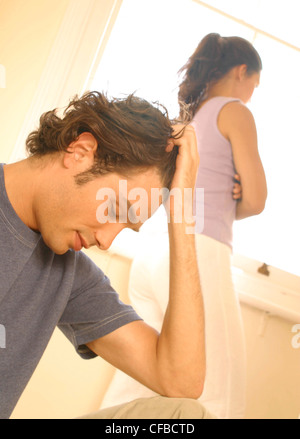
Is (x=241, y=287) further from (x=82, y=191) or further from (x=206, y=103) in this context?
(x=82, y=191)

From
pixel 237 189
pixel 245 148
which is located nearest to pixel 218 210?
pixel 237 189

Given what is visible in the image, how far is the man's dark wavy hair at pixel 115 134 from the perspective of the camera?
102 cm

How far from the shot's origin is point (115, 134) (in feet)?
3.36

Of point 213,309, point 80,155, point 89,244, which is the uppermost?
point 80,155

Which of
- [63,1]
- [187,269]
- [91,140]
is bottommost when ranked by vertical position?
[187,269]

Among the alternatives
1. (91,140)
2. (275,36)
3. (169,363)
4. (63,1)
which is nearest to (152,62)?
(63,1)

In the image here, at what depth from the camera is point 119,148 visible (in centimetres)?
101

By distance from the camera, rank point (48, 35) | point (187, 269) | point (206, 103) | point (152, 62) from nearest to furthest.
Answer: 1. point (187, 269)
2. point (206, 103)
3. point (48, 35)
4. point (152, 62)

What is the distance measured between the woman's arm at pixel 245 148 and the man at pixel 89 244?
0.47 m

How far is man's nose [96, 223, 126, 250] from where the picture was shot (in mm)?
1000

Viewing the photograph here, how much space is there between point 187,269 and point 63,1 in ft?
4.54

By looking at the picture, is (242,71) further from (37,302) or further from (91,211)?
(37,302)

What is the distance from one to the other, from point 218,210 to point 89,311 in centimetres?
59

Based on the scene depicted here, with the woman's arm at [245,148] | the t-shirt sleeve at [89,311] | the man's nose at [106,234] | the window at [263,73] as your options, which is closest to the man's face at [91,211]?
the man's nose at [106,234]
